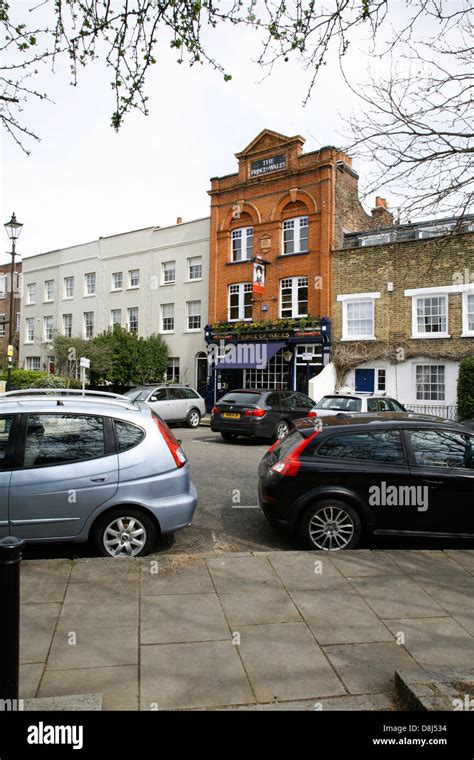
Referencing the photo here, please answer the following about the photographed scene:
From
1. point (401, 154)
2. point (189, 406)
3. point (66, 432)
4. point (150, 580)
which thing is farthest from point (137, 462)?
point (189, 406)

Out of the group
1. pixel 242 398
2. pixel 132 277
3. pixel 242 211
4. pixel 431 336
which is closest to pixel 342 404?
pixel 242 398

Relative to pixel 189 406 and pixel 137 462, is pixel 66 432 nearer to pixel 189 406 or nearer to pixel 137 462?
pixel 137 462

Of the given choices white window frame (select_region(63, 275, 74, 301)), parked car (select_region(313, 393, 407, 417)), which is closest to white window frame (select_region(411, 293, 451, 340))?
parked car (select_region(313, 393, 407, 417))

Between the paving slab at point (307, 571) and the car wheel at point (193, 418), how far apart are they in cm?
1460

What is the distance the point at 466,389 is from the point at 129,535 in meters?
16.9

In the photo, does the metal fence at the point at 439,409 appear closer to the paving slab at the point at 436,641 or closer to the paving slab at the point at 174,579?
the paving slab at the point at 174,579

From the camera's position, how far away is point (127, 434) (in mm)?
5688

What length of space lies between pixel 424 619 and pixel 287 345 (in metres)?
20.6

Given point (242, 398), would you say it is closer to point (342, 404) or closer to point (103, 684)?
point (342, 404)

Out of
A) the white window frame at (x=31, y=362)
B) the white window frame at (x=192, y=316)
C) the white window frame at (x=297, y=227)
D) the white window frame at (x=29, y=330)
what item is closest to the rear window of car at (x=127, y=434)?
the white window frame at (x=297, y=227)

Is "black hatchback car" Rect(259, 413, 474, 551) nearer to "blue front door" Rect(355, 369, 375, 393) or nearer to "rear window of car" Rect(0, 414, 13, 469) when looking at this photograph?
"rear window of car" Rect(0, 414, 13, 469)

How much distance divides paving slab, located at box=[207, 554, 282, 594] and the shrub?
16055mm

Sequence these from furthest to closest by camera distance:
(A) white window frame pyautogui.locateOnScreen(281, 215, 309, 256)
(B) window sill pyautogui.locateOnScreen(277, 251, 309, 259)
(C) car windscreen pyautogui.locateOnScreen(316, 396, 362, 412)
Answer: (A) white window frame pyautogui.locateOnScreen(281, 215, 309, 256) < (B) window sill pyautogui.locateOnScreen(277, 251, 309, 259) < (C) car windscreen pyautogui.locateOnScreen(316, 396, 362, 412)

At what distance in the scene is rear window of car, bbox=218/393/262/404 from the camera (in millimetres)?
15758
